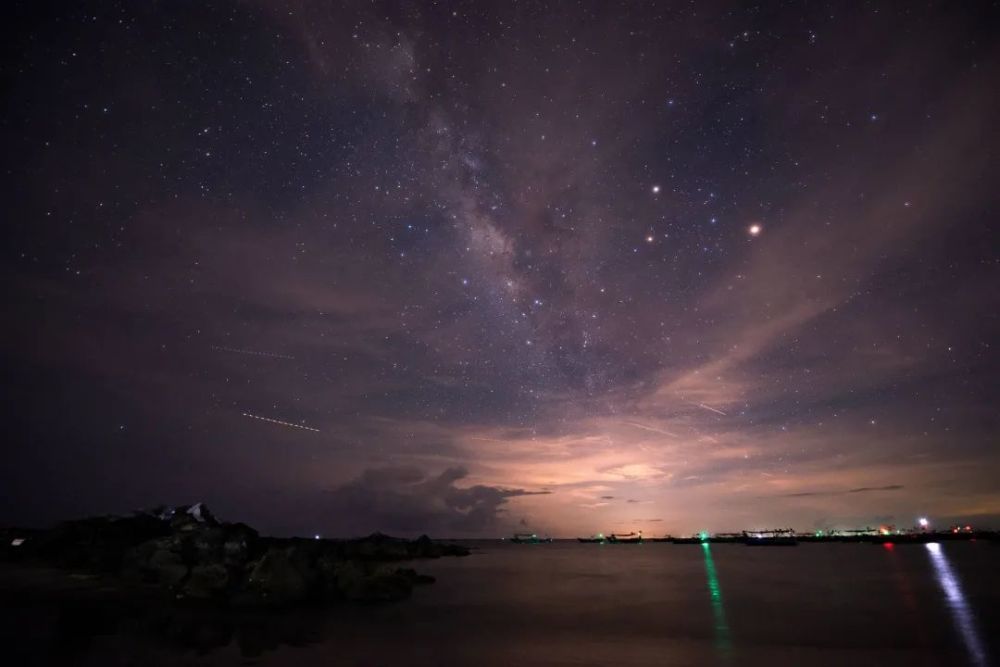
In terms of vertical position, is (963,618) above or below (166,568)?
below

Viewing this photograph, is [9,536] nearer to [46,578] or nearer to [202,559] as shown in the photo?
[46,578]

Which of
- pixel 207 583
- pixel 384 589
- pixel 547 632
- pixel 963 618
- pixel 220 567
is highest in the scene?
pixel 220 567

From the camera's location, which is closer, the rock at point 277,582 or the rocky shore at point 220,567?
the rock at point 277,582

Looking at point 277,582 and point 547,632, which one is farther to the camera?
point 277,582

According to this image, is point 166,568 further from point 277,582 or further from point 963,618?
point 963,618

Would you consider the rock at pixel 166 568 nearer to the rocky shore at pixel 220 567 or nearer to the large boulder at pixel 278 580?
the rocky shore at pixel 220 567

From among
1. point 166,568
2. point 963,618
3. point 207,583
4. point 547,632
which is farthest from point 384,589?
point 963,618

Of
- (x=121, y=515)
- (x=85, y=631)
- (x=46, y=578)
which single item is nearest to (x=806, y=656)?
(x=85, y=631)

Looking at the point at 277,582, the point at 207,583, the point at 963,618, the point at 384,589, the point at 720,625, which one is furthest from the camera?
the point at 384,589

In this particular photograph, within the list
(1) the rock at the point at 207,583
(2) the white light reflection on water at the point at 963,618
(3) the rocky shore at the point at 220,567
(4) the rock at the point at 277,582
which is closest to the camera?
(2) the white light reflection on water at the point at 963,618

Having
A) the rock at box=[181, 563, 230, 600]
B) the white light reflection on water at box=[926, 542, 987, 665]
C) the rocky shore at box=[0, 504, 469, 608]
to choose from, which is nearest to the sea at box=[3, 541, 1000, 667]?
the white light reflection on water at box=[926, 542, 987, 665]

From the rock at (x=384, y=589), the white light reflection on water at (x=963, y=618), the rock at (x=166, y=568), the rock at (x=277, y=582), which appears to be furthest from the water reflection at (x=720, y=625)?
the rock at (x=166, y=568)

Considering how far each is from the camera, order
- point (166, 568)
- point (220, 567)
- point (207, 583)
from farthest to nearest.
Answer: point (166, 568), point (220, 567), point (207, 583)

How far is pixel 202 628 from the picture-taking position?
27469mm
